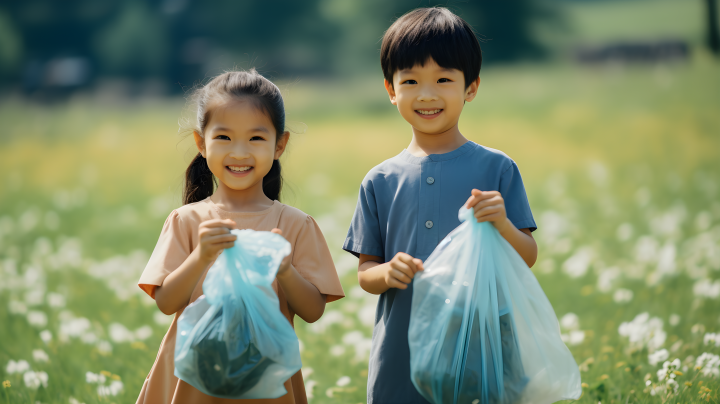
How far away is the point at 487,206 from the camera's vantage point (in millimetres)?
2279

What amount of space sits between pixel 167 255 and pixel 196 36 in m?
18.5

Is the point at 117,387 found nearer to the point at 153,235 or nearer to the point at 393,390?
the point at 393,390

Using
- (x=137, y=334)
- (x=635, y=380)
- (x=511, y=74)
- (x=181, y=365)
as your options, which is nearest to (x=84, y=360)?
(x=137, y=334)

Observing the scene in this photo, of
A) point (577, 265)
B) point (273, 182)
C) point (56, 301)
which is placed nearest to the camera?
point (273, 182)

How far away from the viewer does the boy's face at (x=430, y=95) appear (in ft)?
8.24

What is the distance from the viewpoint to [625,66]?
1520 cm

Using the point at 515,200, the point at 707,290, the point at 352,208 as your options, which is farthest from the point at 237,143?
the point at 352,208

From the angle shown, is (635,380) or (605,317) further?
(605,317)

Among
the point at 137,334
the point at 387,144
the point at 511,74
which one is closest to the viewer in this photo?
the point at 137,334

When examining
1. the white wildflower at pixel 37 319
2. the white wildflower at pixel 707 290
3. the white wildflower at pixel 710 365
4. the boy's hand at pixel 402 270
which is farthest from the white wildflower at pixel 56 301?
the white wildflower at pixel 707 290

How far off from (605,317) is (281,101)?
313 cm

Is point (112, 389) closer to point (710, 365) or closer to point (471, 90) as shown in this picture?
point (471, 90)

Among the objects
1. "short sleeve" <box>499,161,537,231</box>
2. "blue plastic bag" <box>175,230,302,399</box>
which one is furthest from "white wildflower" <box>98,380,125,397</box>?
"short sleeve" <box>499,161,537,231</box>

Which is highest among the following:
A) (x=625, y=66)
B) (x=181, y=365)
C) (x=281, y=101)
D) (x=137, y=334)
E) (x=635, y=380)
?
(x=625, y=66)
